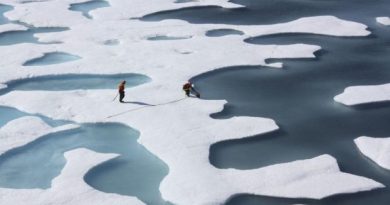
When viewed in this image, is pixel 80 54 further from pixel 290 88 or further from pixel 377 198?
pixel 377 198

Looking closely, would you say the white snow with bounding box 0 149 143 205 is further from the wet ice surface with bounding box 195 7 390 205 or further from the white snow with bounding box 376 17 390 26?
the white snow with bounding box 376 17 390 26

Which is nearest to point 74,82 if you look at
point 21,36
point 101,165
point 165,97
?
point 165,97

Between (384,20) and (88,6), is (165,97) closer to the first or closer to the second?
(384,20)

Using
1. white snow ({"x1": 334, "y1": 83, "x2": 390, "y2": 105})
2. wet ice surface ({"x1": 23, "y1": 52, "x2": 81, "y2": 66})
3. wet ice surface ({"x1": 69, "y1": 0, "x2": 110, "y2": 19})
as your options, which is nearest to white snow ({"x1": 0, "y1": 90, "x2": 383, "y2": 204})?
white snow ({"x1": 334, "y1": 83, "x2": 390, "y2": 105})

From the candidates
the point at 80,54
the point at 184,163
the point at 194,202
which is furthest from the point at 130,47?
the point at 194,202

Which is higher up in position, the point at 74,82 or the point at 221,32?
the point at 221,32

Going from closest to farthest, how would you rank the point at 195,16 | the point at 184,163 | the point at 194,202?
1. the point at 194,202
2. the point at 184,163
3. the point at 195,16
